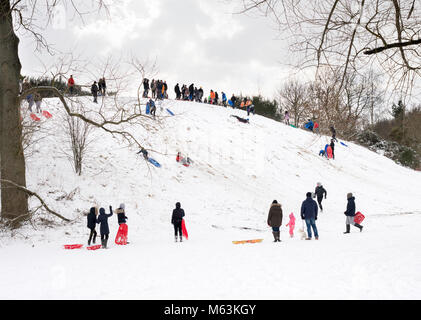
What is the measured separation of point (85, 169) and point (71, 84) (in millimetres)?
6508

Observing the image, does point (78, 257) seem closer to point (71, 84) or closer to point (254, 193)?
point (71, 84)

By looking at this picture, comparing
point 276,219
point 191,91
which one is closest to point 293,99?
point 191,91

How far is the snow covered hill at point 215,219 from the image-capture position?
219 inches

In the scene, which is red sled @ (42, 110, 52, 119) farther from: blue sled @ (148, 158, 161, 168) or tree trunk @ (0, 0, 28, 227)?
tree trunk @ (0, 0, 28, 227)

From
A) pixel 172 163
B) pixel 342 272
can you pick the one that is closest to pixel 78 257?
pixel 342 272

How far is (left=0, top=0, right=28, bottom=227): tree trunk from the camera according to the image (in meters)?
10.3

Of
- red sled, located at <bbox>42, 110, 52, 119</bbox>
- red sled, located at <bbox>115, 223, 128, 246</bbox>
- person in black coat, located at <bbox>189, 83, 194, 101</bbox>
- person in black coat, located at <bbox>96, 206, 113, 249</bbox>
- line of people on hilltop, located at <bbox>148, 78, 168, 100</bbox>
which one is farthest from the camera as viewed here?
person in black coat, located at <bbox>189, 83, 194, 101</bbox>

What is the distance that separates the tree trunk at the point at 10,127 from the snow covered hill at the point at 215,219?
3.46 feet

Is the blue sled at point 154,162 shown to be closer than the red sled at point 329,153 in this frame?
Yes

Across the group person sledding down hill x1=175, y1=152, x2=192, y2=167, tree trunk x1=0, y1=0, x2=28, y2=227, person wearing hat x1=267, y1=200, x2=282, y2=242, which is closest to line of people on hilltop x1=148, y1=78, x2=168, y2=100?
person sledding down hill x1=175, y1=152, x2=192, y2=167

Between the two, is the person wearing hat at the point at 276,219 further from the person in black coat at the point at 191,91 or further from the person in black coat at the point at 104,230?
the person in black coat at the point at 191,91

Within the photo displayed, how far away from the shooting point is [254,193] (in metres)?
19.6

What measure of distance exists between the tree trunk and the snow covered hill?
1.05 meters

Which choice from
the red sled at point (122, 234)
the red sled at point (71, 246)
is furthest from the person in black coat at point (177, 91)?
the red sled at point (71, 246)
